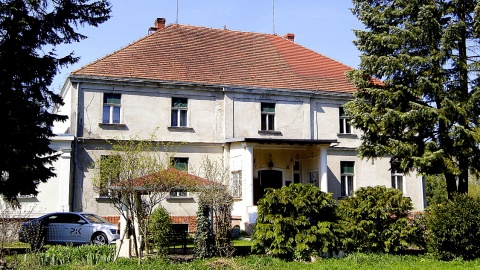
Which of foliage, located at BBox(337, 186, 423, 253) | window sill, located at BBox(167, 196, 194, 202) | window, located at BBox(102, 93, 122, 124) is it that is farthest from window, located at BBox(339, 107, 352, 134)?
foliage, located at BBox(337, 186, 423, 253)

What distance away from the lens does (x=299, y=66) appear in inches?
1207

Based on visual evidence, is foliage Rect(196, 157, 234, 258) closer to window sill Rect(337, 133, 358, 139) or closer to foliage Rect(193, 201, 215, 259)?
foliage Rect(193, 201, 215, 259)

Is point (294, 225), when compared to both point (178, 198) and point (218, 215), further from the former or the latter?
point (178, 198)

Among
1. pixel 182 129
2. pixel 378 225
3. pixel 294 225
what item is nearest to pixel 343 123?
pixel 182 129

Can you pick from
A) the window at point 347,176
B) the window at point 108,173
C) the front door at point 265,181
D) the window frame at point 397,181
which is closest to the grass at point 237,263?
the window at point 108,173

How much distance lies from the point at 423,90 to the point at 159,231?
1071 cm

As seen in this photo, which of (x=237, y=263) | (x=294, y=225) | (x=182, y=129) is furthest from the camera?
(x=182, y=129)

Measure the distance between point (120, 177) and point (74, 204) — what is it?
10.5 meters

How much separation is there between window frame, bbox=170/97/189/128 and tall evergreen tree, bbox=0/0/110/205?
9047 mm

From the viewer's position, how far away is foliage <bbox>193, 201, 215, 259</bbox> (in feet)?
51.7

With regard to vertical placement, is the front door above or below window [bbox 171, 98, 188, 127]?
below

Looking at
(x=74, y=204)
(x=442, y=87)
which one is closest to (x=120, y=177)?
(x=74, y=204)

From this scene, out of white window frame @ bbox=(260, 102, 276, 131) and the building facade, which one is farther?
white window frame @ bbox=(260, 102, 276, 131)

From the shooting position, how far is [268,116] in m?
28.2
